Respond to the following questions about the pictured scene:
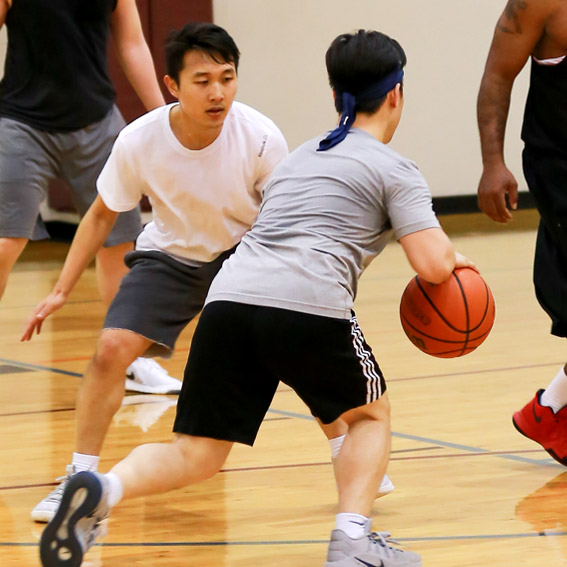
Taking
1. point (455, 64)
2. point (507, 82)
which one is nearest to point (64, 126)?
point (507, 82)

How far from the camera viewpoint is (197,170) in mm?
3643

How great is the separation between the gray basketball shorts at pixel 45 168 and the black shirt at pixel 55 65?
50mm

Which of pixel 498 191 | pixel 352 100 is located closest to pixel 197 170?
pixel 352 100

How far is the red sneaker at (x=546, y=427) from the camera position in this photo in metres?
3.83

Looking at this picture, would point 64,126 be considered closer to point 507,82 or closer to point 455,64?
point 507,82

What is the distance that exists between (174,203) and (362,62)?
0.95 metres

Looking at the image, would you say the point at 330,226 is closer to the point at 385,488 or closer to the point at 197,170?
the point at 197,170

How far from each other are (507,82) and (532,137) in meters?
0.18

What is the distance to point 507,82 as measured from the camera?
12.2 ft

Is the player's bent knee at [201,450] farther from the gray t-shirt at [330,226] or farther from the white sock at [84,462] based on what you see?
the white sock at [84,462]

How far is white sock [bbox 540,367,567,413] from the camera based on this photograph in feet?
12.8

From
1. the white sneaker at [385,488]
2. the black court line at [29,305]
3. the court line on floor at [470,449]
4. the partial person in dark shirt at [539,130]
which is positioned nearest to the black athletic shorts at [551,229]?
the partial person in dark shirt at [539,130]

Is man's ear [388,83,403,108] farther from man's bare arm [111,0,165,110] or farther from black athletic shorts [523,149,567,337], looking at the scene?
man's bare arm [111,0,165,110]

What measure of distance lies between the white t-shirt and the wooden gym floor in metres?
0.82
